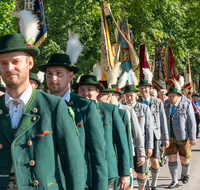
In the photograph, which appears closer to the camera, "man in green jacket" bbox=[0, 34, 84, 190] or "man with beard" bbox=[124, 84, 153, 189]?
"man in green jacket" bbox=[0, 34, 84, 190]

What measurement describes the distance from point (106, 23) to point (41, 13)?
240 inches

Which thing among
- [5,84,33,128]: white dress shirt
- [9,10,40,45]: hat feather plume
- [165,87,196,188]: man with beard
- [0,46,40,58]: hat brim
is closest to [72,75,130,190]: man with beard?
[9,10,40,45]: hat feather plume

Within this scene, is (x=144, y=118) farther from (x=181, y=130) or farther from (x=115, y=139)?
(x=115, y=139)

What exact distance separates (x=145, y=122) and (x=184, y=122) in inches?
81.2

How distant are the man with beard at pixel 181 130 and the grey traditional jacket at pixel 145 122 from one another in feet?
5.39

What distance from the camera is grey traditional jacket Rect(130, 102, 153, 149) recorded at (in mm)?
7539

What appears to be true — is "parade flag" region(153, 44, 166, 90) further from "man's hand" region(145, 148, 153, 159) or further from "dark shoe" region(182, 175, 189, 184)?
"man's hand" region(145, 148, 153, 159)

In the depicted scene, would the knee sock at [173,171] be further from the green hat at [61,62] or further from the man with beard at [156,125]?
the green hat at [61,62]

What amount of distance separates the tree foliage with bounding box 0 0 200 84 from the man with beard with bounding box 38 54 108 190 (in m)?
13.2

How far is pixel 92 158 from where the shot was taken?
364 centimetres

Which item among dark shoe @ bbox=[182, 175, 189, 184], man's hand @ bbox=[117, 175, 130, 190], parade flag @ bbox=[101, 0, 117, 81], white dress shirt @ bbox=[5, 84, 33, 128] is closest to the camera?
white dress shirt @ bbox=[5, 84, 33, 128]

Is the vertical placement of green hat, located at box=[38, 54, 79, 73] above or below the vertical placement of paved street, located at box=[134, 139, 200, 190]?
above

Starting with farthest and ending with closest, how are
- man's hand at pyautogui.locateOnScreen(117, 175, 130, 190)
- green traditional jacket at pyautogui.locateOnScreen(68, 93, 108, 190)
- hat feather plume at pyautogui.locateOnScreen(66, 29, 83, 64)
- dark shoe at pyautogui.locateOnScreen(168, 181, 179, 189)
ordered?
dark shoe at pyautogui.locateOnScreen(168, 181, 179, 189) < hat feather plume at pyautogui.locateOnScreen(66, 29, 83, 64) < man's hand at pyautogui.locateOnScreen(117, 175, 130, 190) < green traditional jacket at pyautogui.locateOnScreen(68, 93, 108, 190)

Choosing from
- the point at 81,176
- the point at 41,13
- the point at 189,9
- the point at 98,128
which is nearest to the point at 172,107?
the point at 41,13
